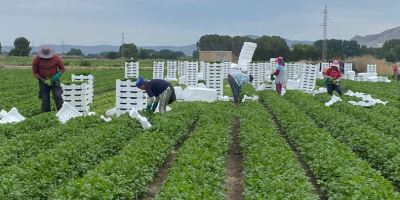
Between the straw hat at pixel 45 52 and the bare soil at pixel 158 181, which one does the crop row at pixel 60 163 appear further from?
the straw hat at pixel 45 52

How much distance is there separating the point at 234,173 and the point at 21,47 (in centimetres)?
11917

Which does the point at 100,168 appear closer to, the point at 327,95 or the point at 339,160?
the point at 339,160

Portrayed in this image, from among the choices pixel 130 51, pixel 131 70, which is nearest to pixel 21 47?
pixel 130 51

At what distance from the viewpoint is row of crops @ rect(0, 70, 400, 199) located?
6738mm

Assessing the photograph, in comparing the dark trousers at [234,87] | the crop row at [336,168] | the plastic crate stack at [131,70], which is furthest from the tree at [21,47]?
Result: the crop row at [336,168]

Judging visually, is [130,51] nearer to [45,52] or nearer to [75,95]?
[75,95]

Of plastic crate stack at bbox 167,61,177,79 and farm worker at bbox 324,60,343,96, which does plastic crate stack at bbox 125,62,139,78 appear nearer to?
plastic crate stack at bbox 167,61,177,79

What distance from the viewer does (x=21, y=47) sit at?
11806 cm

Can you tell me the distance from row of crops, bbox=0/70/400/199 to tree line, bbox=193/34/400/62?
75127 millimetres

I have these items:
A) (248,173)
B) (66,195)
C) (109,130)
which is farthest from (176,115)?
(66,195)

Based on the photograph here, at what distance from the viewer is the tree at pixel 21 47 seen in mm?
116750

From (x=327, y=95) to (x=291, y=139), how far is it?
10112mm

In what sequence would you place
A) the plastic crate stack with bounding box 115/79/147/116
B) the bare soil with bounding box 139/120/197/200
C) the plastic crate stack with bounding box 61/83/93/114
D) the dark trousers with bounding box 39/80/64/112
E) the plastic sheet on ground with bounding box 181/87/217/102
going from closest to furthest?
1. the bare soil with bounding box 139/120/197/200
2. the dark trousers with bounding box 39/80/64/112
3. the plastic crate stack with bounding box 115/79/147/116
4. the plastic crate stack with bounding box 61/83/93/114
5. the plastic sheet on ground with bounding box 181/87/217/102

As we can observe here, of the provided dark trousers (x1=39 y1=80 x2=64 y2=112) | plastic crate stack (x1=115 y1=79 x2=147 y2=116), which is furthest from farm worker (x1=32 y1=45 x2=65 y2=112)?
plastic crate stack (x1=115 y1=79 x2=147 y2=116)
